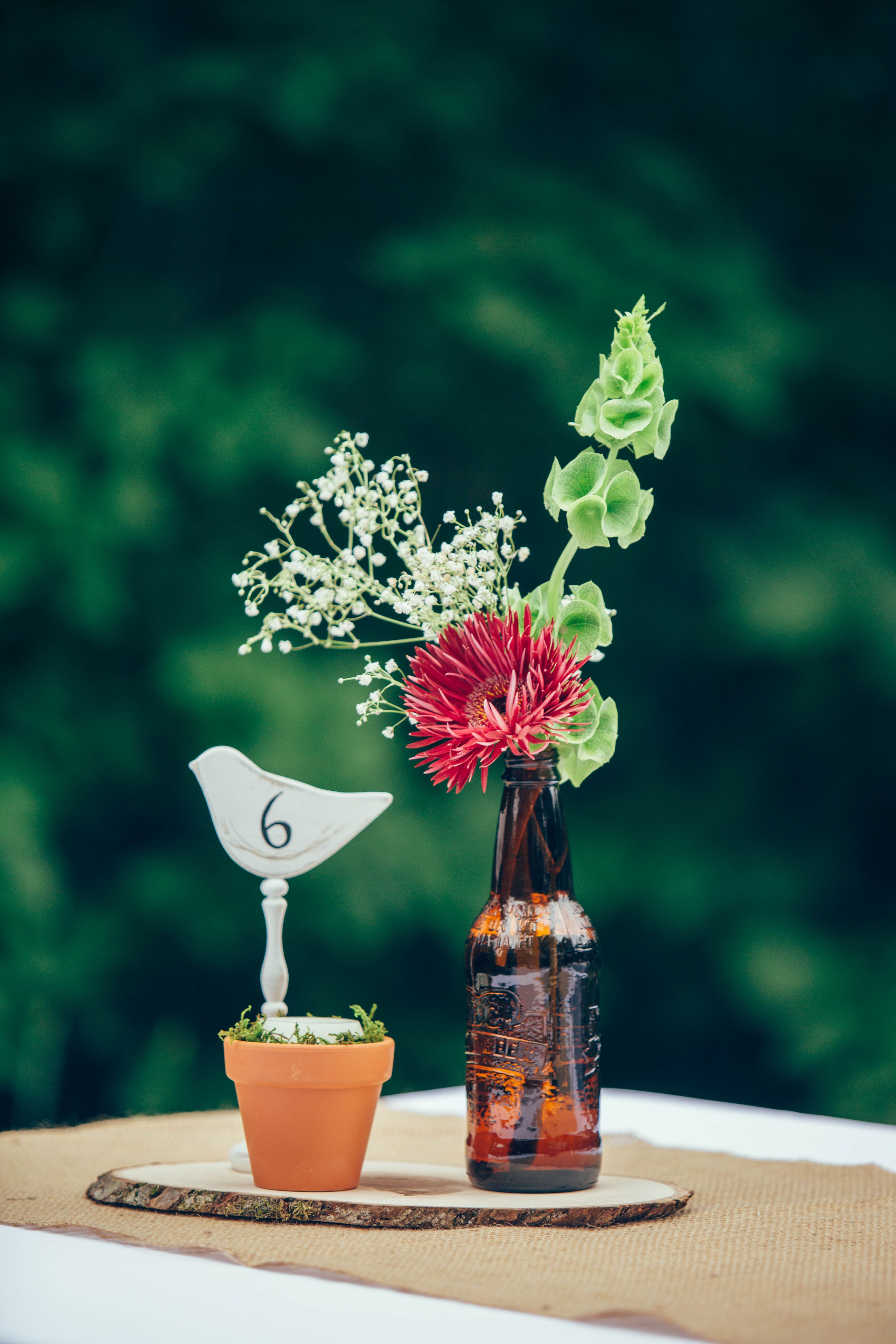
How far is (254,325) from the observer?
6.55 ft

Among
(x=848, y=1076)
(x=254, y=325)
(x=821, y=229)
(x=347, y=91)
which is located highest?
(x=347, y=91)

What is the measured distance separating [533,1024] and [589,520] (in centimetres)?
32

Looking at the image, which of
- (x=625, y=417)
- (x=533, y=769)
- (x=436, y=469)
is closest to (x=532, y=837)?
(x=533, y=769)

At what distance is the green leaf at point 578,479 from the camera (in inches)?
34.8

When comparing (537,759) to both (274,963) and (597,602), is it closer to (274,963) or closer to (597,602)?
(597,602)

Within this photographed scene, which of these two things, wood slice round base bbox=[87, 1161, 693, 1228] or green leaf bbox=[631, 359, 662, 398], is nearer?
wood slice round base bbox=[87, 1161, 693, 1228]

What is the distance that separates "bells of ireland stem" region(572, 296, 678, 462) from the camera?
0.86m

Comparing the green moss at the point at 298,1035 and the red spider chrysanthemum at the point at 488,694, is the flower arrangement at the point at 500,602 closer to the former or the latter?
the red spider chrysanthemum at the point at 488,694

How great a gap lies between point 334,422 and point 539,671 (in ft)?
4.10

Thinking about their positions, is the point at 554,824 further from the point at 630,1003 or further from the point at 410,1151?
the point at 630,1003

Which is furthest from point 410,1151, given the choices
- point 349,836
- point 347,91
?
point 347,91

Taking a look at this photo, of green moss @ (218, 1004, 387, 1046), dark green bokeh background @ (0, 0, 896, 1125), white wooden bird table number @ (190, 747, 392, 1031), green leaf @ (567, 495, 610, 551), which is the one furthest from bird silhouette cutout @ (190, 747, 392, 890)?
dark green bokeh background @ (0, 0, 896, 1125)

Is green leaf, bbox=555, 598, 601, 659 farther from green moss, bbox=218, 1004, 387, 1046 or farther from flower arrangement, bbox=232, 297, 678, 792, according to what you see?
green moss, bbox=218, 1004, 387, 1046

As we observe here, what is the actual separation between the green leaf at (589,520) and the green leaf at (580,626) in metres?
0.04
